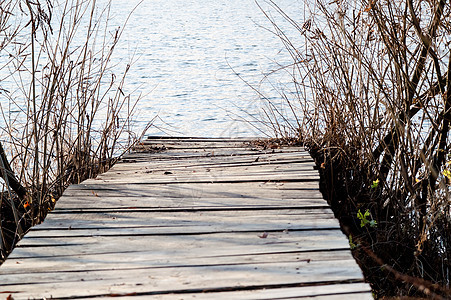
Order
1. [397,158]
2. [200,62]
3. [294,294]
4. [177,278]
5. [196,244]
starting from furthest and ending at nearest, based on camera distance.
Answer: [200,62] → [397,158] → [196,244] → [177,278] → [294,294]

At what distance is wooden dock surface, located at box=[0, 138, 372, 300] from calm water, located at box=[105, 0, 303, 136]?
1447mm

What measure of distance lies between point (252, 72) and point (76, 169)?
5212 millimetres

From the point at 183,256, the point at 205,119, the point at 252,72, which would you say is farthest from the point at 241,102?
the point at 183,256

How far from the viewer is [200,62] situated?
373 inches

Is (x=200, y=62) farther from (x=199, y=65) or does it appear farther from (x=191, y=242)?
(x=191, y=242)

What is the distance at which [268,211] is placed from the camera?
7.79ft

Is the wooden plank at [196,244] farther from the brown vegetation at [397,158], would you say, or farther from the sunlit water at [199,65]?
the sunlit water at [199,65]

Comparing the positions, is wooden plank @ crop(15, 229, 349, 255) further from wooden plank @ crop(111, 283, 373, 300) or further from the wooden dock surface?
wooden plank @ crop(111, 283, 373, 300)

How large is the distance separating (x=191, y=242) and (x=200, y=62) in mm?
7644

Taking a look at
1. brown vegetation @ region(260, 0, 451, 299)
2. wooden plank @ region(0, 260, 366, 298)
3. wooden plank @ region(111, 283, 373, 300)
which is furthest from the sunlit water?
wooden plank @ region(111, 283, 373, 300)

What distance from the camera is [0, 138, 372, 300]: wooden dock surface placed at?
1.73 meters

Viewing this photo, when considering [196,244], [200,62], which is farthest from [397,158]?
[200,62]

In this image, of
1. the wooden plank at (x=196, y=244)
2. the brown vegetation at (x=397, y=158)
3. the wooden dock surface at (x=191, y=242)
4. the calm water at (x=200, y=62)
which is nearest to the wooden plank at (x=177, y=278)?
the wooden dock surface at (x=191, y=242)

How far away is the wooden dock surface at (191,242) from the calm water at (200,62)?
1.45 meters
